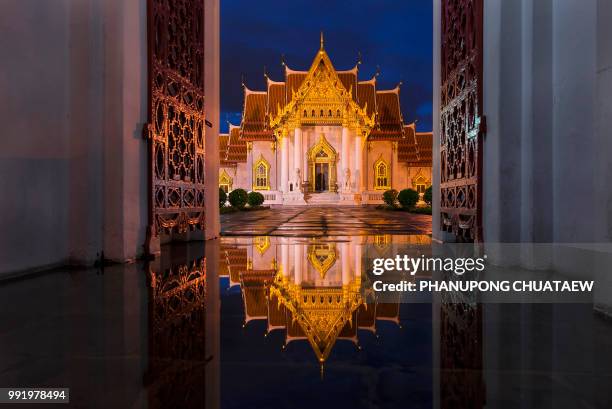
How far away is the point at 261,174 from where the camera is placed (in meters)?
35.0

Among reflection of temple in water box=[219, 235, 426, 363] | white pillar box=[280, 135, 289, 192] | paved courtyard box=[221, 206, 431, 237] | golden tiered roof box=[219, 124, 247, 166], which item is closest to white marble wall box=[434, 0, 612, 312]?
reflection of temple in water box=[219, 235, 426, 363]

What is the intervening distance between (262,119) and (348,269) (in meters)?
32.9

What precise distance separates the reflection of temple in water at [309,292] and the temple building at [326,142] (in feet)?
85.6

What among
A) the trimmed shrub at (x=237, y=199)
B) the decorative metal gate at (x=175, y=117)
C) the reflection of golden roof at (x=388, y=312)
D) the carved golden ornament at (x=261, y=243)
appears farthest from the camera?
the trimmed shrub at (x=237, y=199)

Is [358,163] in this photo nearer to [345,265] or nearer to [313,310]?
[345,265]

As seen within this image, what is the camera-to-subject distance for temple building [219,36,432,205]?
31875mm

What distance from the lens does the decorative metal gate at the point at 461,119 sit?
5039 millimetres

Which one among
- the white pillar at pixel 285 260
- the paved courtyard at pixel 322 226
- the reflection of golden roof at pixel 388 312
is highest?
the paved courtyard at pixel 322 226

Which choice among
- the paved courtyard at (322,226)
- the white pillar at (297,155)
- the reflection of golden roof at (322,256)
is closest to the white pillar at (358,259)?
the reflection of golden roof at (322,256)

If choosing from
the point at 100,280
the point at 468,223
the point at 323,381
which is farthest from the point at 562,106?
the point at 100,280

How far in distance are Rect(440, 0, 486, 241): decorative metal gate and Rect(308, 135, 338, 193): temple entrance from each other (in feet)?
83.9

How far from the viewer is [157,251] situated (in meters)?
5.33

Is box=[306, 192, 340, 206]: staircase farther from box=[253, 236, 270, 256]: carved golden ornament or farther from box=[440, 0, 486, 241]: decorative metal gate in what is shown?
box=[440, 0, 486, 241]: decorative metal gate

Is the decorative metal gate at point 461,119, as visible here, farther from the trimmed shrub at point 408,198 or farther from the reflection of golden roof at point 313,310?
the trimmed shrub at point 408,198
